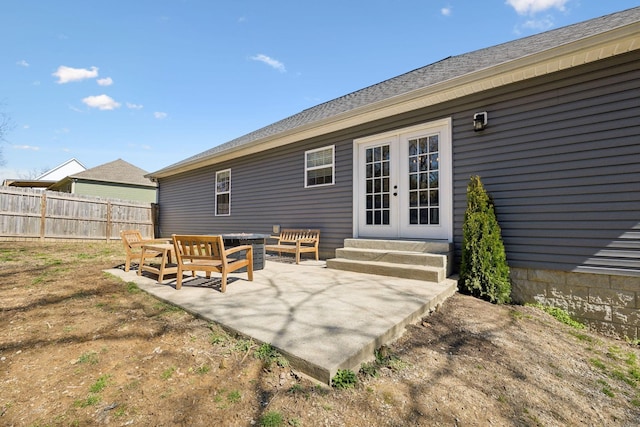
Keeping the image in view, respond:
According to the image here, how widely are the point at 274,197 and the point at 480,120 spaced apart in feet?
16.3

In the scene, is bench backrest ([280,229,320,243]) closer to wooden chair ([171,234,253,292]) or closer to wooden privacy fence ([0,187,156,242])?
wooden chair ([171,234,253,292])

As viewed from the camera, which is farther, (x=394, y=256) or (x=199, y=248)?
(x=394, y=256)

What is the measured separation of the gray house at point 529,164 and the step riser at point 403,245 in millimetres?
328

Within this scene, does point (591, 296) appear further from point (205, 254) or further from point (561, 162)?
point (205, 254)

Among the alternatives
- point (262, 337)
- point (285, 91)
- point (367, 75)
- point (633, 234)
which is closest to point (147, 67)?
point (285, 91)

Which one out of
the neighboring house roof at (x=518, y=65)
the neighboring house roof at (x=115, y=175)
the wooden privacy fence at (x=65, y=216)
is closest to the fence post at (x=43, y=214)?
the wooden privacy fence at (x=65, y=216)

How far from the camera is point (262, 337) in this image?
218 cm

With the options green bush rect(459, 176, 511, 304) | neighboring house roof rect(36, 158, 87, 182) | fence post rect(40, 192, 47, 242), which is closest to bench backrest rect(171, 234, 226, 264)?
green bush rect(459, 176, 511, 304)

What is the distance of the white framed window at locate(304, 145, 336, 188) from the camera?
250 inches

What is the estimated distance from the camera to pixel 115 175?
55.9 ft

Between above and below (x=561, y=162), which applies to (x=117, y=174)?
above

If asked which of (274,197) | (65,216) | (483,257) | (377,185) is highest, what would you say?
(377,185)

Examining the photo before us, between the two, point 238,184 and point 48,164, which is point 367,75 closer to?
point 238,184

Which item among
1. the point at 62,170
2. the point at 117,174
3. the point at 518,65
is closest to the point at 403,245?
the point at 518,65
